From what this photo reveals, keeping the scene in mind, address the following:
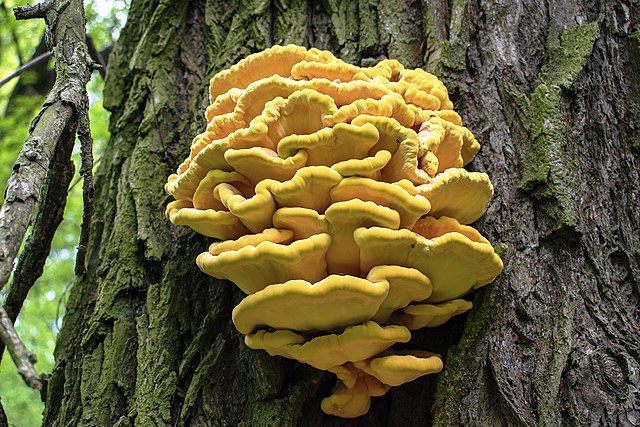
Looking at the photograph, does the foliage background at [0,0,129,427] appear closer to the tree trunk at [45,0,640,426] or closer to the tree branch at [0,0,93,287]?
the tree trunk at [45,0,640,426]

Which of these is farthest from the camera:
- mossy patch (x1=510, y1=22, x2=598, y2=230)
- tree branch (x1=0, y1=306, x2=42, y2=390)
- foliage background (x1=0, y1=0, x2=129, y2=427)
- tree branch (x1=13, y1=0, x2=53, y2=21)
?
foliage background (x1=0, y1=0, x2=129, y2=427)

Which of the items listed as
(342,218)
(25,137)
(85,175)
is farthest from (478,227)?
(25,137)

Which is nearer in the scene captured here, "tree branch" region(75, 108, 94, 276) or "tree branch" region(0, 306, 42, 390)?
"tree branch" region(0, 306, 42, 390)

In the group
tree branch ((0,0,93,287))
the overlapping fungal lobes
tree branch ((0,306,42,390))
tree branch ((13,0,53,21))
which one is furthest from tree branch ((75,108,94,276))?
tree branch ((0,306,42,390))

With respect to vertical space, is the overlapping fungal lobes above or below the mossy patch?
below

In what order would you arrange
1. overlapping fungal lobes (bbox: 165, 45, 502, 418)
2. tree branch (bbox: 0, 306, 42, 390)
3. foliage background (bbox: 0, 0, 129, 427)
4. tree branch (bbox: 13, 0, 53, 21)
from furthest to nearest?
foliage background (bbox: 0, 0, 129, 427) < tree branch (bbox: 13, 0, 53, 21) < overlapping fungal lobes (bbox: 165, 45, 502, 418) < tree branch (bbox: 0, 306, 42, 390)

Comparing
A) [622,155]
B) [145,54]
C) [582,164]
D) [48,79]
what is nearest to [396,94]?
[582,164]

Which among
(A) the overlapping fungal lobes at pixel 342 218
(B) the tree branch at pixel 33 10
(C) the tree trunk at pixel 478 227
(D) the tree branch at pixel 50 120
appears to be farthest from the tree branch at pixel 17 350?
(B) the tree branch at pixel 33 10
